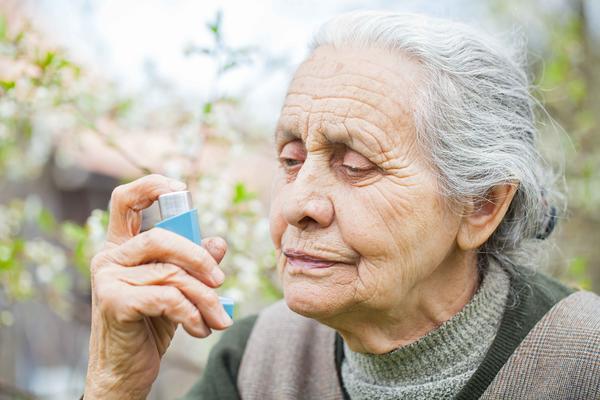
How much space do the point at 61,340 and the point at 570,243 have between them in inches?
248

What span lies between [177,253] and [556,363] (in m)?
1.13

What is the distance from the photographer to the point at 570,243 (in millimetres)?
5605

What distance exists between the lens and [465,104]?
2.08 meters

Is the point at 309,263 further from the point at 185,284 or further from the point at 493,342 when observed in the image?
the point at 493,342

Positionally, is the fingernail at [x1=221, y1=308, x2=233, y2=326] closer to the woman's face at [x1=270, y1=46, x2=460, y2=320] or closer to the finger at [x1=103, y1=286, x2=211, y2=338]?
the finger at [x1=103, y1=286, x2=211, y2=338]

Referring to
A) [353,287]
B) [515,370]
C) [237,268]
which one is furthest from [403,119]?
[237,268]

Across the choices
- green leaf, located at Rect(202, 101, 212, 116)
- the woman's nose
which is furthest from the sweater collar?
green leaf, located at Rect(202, 101, 212, 116)

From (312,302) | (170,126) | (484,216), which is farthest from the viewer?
(170,126)

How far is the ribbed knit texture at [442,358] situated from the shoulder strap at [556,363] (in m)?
0.12

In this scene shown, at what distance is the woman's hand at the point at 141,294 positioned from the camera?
5.44 feet

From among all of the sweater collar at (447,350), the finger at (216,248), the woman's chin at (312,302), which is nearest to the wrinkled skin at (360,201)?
the woman's chin at (312,302)

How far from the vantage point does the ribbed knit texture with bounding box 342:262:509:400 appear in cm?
214

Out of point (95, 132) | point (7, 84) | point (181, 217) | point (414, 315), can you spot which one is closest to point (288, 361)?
point (414, 315)

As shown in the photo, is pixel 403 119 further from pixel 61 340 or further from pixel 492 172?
pixel 61 340
